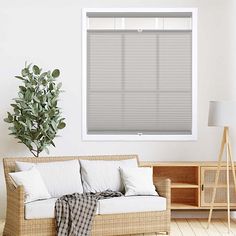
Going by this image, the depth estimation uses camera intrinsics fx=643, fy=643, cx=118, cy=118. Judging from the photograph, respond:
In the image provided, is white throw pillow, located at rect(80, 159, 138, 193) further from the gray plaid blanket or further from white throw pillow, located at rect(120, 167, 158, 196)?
the gray plaid blanket

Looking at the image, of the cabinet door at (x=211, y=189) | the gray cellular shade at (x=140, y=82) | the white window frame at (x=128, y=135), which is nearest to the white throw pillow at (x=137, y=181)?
the cabinet door at (x=211, y=189)

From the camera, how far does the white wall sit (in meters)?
7.71

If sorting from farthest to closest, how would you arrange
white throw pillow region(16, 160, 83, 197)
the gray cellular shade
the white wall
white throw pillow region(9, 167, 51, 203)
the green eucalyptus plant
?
the gray cellular shade < the white wall < the green eucalyptus plant < white throw pillow region(16, 160, 83, 197) < white throw pillow region(9, 167, 51, 203)

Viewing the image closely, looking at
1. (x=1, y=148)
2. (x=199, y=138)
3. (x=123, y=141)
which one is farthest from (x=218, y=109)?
(x=1, y=148)

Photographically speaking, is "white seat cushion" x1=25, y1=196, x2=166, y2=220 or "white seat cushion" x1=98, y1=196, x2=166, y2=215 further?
"white seat cushion" x1=98, y1=196, x2=166, y2=215

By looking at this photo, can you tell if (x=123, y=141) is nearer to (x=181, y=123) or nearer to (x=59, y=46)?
(x=181, y=123)

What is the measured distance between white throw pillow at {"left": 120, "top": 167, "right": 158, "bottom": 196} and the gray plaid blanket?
1.68ft

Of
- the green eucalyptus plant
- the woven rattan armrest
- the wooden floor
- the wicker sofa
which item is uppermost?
the green eucalyptus plant

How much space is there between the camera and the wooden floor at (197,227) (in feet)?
22.4

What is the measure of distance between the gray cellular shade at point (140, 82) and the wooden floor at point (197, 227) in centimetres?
109

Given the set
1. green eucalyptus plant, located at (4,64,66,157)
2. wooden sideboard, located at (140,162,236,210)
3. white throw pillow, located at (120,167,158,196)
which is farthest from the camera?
wooden sideboard, located at (140,162,236,210)

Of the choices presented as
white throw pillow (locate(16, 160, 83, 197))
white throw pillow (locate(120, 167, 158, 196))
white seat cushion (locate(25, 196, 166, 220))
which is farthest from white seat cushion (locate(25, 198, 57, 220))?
white throw pillow (locate(120, 167, 158, 196))

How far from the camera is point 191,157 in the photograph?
25.5ft

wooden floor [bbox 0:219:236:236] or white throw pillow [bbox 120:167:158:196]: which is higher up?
white throw pillow [bbox 120:167:158:196]
